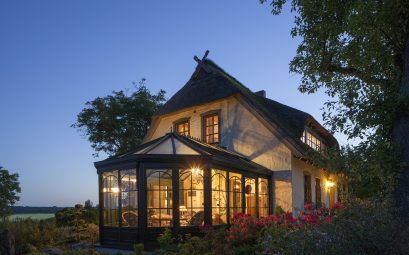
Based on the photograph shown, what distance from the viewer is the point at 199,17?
16203 mm

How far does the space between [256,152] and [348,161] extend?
26.9ft

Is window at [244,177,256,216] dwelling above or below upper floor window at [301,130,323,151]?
below

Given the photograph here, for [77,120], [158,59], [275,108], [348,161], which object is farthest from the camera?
A: [77,120]

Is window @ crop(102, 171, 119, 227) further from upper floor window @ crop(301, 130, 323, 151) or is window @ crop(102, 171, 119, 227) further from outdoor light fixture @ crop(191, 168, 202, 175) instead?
upper floor window @ crop(301, 130, 323, 151)

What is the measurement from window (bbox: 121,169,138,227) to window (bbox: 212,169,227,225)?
8.22ft

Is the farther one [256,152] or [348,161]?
[256,152]

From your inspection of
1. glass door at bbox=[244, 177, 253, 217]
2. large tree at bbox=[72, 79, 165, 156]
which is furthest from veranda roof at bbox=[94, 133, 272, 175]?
large tree at bbox=[72, 79, 165, 156]

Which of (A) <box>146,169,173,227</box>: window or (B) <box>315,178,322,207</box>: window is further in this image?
(B) <box>315,178,322,207</box>: window

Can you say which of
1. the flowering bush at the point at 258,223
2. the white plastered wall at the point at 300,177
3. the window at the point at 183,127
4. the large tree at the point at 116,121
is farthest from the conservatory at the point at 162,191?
the large tree at the point at 116,121

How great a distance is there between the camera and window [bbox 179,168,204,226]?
12539 mm

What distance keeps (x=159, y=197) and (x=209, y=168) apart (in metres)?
1.79

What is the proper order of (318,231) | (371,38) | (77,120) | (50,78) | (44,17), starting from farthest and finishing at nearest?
(77,120)
(50,78)
(44,17)
(371,38)
(318,231)

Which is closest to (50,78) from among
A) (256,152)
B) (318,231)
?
(256,152)

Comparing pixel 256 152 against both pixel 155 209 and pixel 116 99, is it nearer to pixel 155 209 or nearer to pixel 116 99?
pixel 155 209
